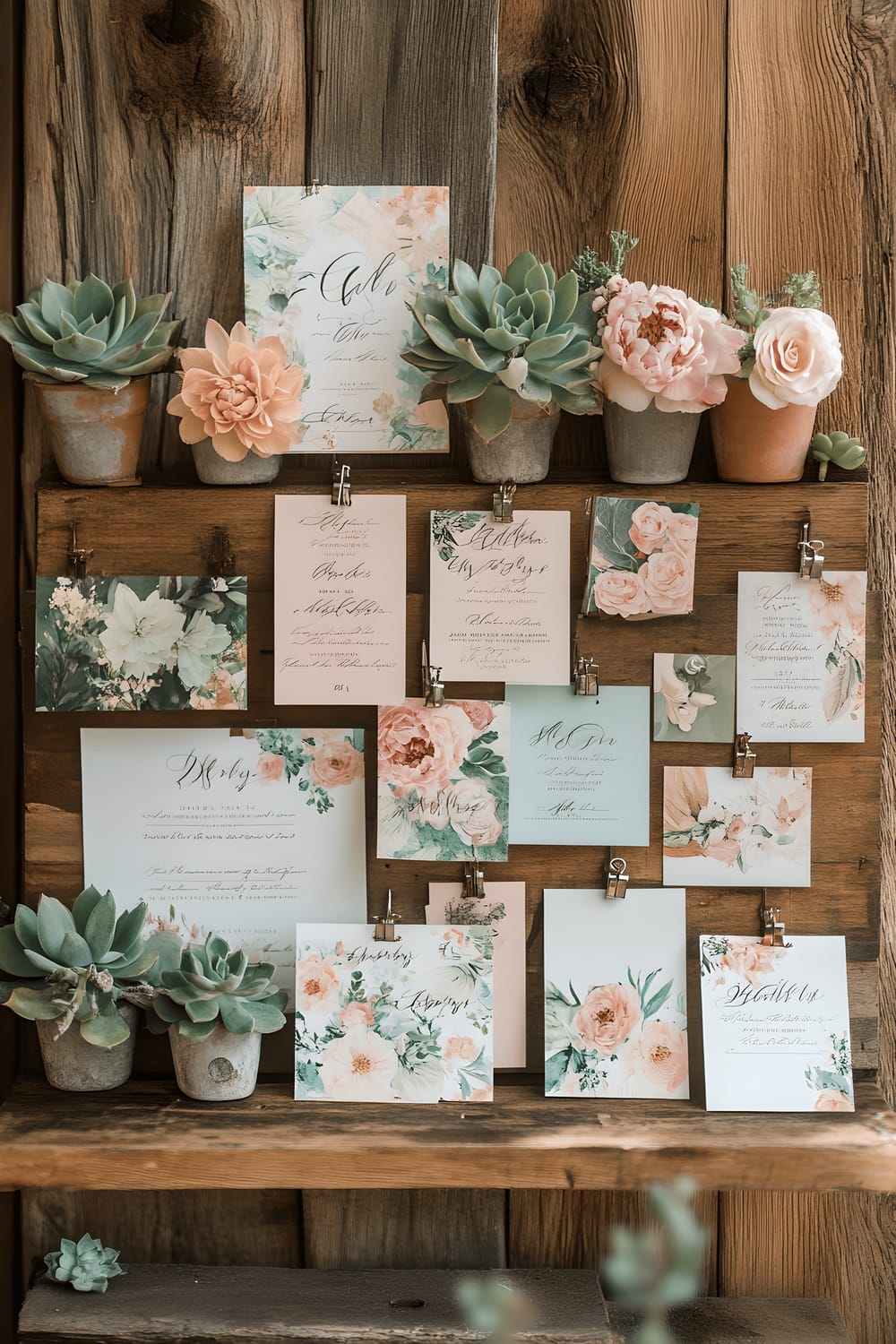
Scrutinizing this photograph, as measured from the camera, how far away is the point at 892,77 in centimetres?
94

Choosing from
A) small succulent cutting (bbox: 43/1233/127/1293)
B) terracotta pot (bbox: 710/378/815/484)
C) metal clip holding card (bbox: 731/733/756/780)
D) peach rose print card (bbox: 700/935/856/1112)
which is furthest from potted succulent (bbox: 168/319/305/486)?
small succulent cutting (bbox: 43/1233/127/1293)

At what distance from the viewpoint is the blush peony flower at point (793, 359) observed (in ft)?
2.73

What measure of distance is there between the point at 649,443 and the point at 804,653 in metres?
0.22

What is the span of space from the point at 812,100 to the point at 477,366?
1.35 feet

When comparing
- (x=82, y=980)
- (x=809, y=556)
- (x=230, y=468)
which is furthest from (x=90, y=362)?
(x=809, y=556)

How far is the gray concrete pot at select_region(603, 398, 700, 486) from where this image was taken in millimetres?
875

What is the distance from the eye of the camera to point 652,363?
826mm

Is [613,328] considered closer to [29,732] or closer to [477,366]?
[477,366]

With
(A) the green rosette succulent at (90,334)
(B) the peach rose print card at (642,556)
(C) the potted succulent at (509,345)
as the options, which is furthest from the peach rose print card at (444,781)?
(A) the green rosette succulent at (90,334)

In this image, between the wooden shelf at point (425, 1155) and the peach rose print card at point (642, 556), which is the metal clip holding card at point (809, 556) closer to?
the peach rose print card at point (642, 556)

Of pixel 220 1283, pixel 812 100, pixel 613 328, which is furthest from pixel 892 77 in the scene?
pixel 220 1283

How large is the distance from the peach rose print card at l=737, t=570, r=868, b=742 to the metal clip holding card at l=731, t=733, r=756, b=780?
0.08 ft

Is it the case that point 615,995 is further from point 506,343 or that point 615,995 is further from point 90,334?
point 90,334

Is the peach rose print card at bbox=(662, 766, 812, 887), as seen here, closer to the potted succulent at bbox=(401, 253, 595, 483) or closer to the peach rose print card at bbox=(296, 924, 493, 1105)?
the peach rose print card at bbox=(296, 924, 493, 1105)
